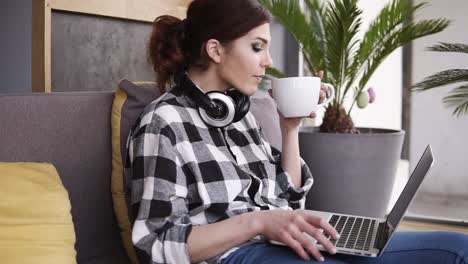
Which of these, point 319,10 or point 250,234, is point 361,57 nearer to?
point 319,10

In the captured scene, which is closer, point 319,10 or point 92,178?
point 92,178

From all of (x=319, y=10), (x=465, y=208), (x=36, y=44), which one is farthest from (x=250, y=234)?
(x=465, y=208)

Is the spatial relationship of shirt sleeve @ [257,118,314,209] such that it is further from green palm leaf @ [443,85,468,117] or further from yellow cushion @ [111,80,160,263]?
green palm leaf @ [443,85,468,117]

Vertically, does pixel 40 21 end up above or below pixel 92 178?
above

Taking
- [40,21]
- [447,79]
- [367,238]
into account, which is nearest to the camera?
[367,238]

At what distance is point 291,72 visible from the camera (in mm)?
3676

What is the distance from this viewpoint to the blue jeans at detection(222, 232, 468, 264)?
3.76ft

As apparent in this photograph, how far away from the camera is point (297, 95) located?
1.38 metres

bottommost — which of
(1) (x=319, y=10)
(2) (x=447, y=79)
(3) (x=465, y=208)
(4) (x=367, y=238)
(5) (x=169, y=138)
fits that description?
(3) (x=465, y=208)

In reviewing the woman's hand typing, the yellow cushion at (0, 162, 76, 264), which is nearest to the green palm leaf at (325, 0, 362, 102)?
the woman's hand typing

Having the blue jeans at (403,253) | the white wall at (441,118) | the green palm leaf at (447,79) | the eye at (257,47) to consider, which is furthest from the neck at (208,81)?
the white wall at (441,118)

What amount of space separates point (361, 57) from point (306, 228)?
6.21ft

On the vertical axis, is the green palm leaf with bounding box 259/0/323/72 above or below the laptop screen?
above

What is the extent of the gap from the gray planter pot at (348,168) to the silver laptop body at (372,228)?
127cm
